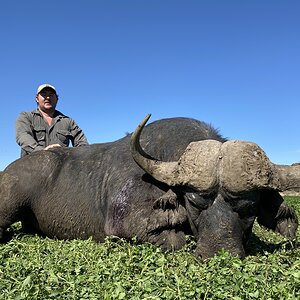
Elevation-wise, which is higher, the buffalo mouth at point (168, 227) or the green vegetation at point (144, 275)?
the buffalo mouth at point (168, 227)

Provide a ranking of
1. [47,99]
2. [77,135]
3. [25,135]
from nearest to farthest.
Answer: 1. [25,135]
2. [47,99]
3. [77,135]

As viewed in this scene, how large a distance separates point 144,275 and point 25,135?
4.46 m

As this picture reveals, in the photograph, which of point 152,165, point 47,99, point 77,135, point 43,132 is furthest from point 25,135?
point 152,165

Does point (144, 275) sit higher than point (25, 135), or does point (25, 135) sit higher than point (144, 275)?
point (25, 135)

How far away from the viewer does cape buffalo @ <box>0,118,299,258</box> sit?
4156 millimetres

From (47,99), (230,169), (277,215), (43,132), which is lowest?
(277,215)

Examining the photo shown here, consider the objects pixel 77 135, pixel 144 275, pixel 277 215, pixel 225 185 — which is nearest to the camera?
pixel 144 275

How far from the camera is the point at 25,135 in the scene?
7.24 meters

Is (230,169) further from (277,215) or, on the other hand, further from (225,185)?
(277,215)

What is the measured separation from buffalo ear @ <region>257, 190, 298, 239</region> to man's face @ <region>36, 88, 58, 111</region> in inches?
175

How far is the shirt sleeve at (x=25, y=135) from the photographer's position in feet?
23.3

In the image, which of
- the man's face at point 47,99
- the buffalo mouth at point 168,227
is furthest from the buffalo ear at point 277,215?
the man's face at point 47,99

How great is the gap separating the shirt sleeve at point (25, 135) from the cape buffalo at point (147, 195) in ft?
3.24

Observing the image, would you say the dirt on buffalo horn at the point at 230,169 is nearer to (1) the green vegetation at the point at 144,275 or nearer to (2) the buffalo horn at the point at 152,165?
(2) the buffalo horn at the point at 152,165
